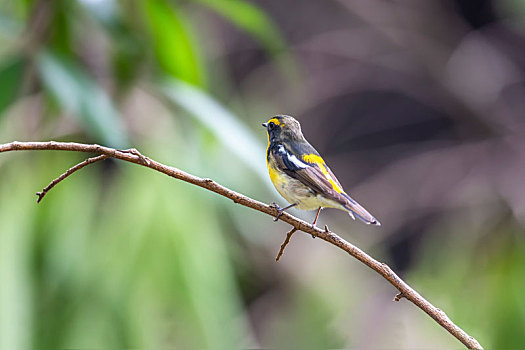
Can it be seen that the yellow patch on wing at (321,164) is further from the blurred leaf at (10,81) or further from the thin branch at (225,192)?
the blurred leaf at (10,81)

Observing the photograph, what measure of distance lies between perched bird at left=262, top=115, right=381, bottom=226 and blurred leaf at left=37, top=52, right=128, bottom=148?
608mm

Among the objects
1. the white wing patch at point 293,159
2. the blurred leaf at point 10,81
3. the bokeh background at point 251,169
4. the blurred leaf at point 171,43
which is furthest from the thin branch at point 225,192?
the blurred leaf at point 171,43

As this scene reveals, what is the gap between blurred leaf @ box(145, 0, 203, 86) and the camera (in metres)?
2.26

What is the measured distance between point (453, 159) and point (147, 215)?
2.49 metres

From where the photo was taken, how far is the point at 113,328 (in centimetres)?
241

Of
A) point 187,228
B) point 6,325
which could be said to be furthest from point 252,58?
point 6,325

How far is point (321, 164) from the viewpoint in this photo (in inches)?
53.7

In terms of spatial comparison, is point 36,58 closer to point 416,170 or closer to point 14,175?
point 14,175

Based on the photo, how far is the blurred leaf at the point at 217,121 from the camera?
209 centimetres

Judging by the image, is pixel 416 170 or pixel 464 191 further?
pixel 416 170

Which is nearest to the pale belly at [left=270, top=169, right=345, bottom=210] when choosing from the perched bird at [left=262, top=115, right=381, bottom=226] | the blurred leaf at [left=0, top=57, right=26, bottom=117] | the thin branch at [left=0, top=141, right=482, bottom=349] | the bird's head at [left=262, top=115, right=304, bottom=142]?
the perched bird at [left=262, top=115, right=381, bottom=226]

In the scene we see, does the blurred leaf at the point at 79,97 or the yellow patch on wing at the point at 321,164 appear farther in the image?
the blurred leaf at the point at 79,97

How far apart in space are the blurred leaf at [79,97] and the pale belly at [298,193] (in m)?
0.67

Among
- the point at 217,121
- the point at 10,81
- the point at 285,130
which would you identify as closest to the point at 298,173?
the point at 285,130
